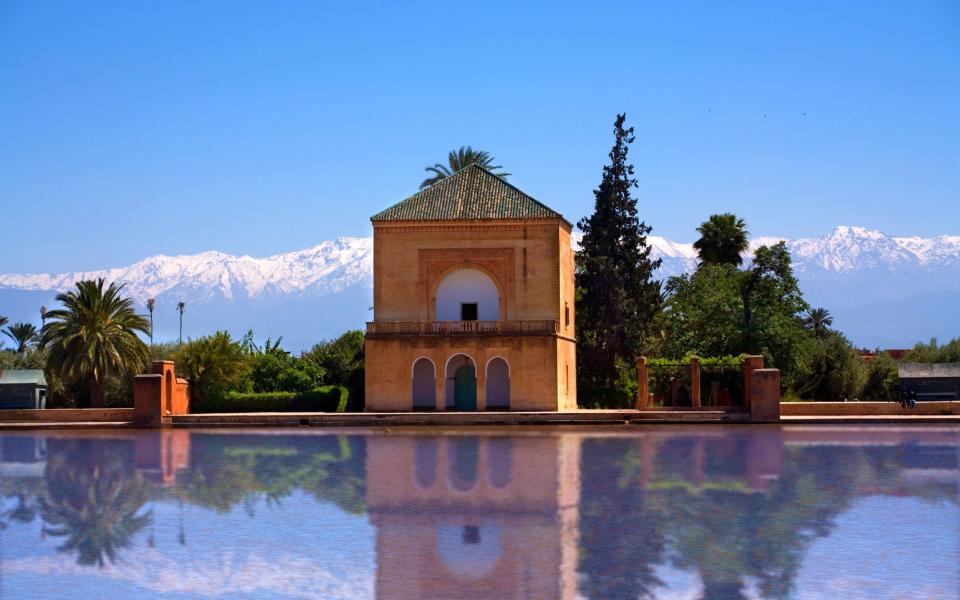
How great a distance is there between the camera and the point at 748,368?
3500 centimetres

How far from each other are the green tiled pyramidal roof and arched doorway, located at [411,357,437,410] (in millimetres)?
4777

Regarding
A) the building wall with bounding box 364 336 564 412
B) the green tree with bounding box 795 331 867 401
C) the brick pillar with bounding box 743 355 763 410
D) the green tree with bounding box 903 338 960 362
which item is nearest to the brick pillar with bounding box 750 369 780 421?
the brick pillar with bounding box 743 355 763 410

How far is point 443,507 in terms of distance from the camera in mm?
15914

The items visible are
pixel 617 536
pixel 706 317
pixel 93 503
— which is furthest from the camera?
pixel 706 317

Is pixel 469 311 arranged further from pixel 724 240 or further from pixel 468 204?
pixel 724 240

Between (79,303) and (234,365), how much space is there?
5.36 metres

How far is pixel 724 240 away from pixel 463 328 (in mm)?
19830

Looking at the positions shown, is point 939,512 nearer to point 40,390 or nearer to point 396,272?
point 396,272

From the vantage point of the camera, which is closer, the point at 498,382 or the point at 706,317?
the point at 498,382

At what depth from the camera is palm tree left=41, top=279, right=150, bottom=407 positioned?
124 ft

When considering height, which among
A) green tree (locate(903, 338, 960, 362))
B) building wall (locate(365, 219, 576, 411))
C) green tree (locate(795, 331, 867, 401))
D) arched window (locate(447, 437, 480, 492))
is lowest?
arched window (locate(447, 437, 480, 492))

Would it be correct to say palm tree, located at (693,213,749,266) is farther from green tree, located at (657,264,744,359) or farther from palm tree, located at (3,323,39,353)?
palm tree, located at (3,323,39,353)

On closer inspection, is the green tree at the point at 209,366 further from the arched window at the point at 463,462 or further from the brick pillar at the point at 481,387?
the arched window at the point at 463,462

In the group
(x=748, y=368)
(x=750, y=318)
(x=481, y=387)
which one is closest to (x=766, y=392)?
(x=748, y=368)
